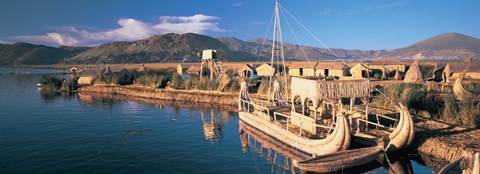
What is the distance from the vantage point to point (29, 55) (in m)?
169

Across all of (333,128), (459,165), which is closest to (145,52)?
(333,128)

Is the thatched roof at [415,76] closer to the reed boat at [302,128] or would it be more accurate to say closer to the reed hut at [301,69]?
the reed hut at [301,69]

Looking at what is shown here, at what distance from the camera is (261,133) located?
1689 cm

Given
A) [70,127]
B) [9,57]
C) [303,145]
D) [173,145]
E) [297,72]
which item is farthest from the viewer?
[9,57]

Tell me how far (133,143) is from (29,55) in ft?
610

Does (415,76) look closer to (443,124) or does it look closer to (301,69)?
(301,69)

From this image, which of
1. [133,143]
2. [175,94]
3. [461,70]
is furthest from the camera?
[461,70]

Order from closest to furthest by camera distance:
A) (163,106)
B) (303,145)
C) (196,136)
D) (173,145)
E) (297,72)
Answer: (303,145)
(173,145)
(196,136)
(163,106)
(297,72)

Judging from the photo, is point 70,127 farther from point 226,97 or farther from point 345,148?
point 345,148

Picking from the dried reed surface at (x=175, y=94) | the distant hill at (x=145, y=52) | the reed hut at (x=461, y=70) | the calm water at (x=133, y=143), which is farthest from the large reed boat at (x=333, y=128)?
the distant hill at (x=145, y=52)

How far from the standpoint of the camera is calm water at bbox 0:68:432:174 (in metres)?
11.8

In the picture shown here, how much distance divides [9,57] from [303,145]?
197732 mm

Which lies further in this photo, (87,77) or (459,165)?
(87,77)

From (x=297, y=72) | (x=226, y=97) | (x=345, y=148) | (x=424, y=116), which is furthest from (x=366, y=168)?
(x=297, y=72)
